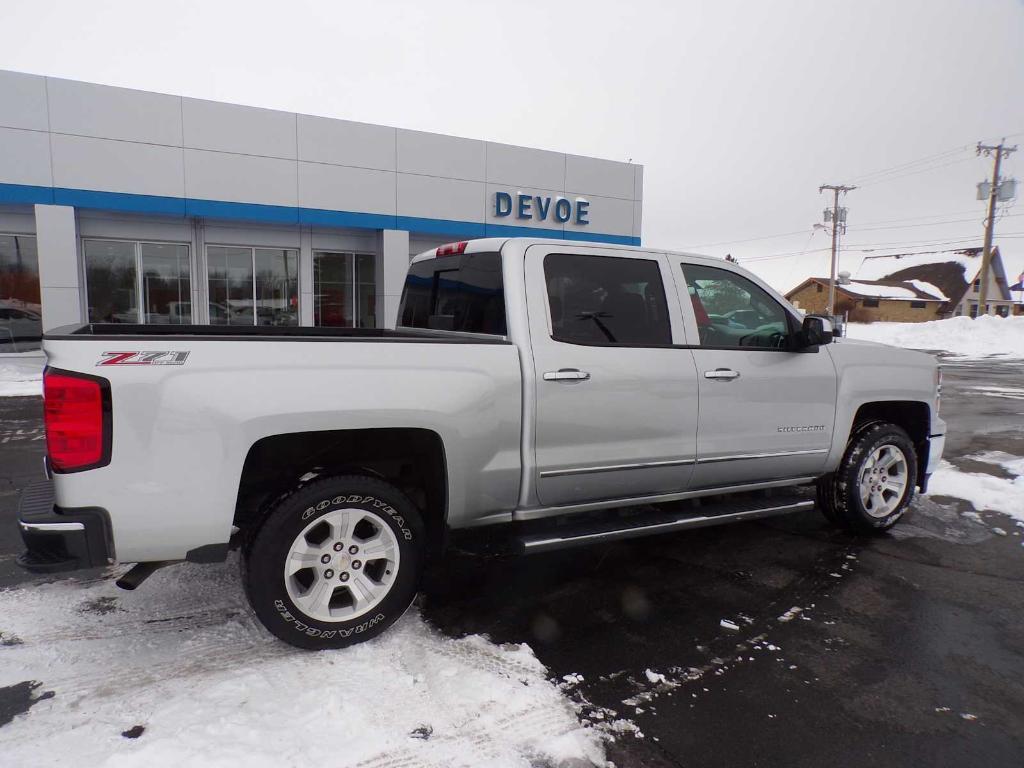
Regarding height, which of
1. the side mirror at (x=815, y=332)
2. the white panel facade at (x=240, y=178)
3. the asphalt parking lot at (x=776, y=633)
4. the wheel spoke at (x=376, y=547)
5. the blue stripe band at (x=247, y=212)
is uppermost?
the white panel facade at (x=240, y=178)

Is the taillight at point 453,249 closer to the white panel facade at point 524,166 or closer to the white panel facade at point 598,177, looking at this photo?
the white panel facade at point 524,166

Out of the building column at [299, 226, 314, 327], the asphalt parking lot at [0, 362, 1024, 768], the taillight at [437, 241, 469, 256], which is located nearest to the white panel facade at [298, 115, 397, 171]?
the building column at [299, 226, 314, 327]

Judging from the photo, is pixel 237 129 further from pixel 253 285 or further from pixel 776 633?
pixel 776 633

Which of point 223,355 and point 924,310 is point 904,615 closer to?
point 223,355

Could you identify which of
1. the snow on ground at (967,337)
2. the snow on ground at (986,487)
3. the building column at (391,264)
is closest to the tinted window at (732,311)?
the snow on ground at (986,487)

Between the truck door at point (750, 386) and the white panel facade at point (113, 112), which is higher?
the white panel facade at point (113, 112)

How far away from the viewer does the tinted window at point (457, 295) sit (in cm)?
388

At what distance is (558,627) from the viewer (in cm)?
360

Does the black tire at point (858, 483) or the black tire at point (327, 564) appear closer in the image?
the black tire at point (327, 564)

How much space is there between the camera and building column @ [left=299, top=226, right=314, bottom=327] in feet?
60.8

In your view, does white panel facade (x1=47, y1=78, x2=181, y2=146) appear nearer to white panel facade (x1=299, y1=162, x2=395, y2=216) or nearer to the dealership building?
the dealership building

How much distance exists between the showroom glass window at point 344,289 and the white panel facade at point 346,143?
2651mm

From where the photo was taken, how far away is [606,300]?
4.01 metres

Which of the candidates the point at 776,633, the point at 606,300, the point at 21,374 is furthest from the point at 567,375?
the point at 21,374
